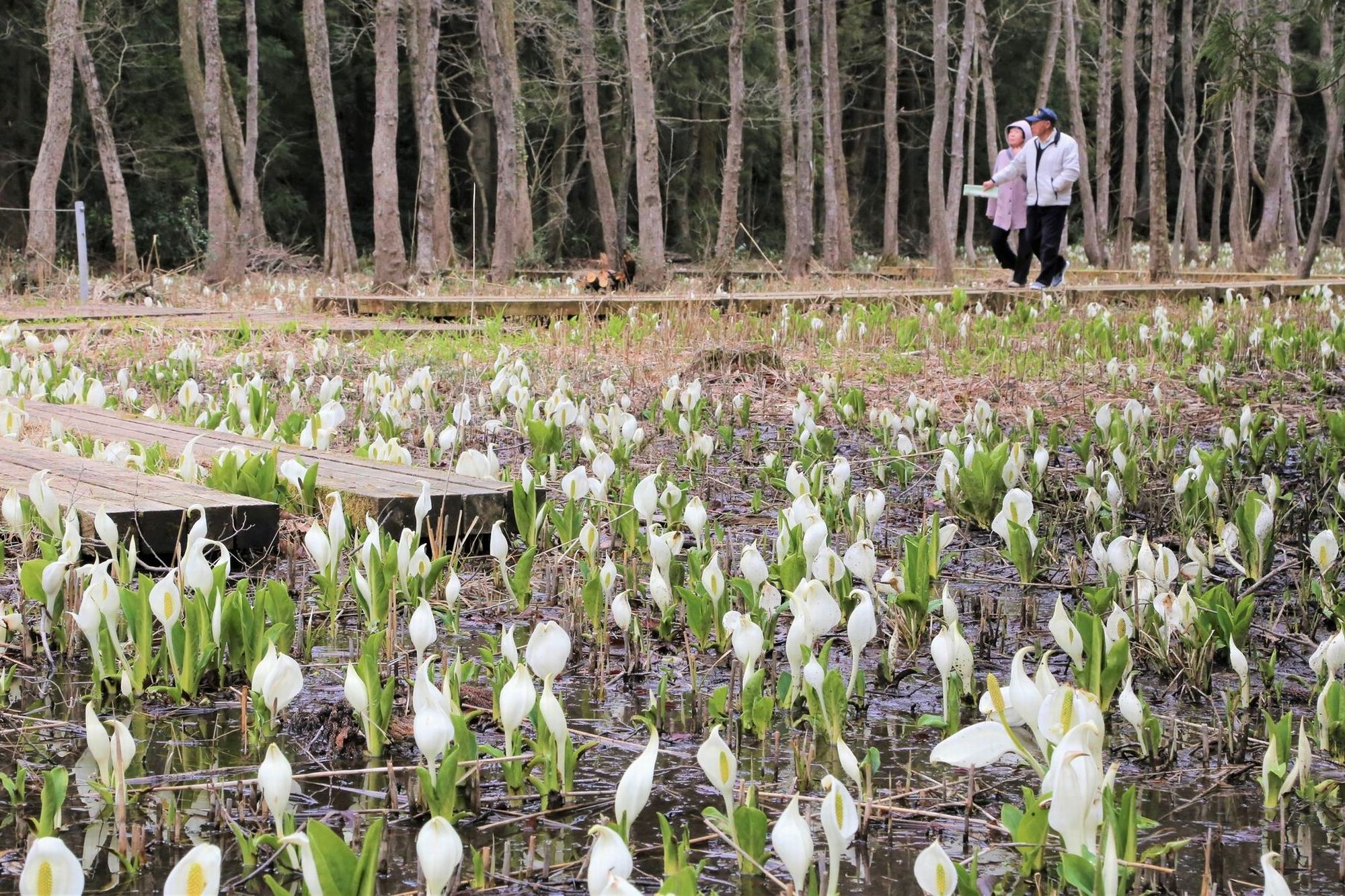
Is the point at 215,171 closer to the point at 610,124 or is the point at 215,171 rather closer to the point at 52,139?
the point at 52,139

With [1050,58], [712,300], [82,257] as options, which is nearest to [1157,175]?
→ [712,300]

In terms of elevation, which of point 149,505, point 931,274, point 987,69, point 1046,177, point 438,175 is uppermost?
point 987,69

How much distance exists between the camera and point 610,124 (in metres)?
34.1

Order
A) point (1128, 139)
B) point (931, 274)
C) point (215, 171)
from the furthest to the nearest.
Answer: point (1128, 139)
point (931, 274)
point (215, 171)

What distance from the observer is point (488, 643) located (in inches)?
131

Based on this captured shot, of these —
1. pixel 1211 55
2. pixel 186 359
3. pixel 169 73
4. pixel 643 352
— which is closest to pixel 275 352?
pixel 186 359

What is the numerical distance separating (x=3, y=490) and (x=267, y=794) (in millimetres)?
2581

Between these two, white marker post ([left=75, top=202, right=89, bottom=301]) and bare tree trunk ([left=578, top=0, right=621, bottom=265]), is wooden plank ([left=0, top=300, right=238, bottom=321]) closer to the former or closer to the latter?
white marker post ([left=75, top=202, right=89, bottom=301])

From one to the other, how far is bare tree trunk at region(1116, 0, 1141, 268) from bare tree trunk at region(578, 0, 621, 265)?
8163 millimetres

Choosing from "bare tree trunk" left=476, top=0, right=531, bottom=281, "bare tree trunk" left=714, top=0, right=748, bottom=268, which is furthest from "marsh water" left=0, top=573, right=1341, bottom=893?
"bare tree trunk" left=476, top=0, right=531, bottom=281

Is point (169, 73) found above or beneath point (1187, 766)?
above

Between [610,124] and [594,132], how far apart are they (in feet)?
31.7

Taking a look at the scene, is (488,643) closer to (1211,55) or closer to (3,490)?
(3,490)

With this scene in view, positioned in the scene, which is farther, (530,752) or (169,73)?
(169,73)
